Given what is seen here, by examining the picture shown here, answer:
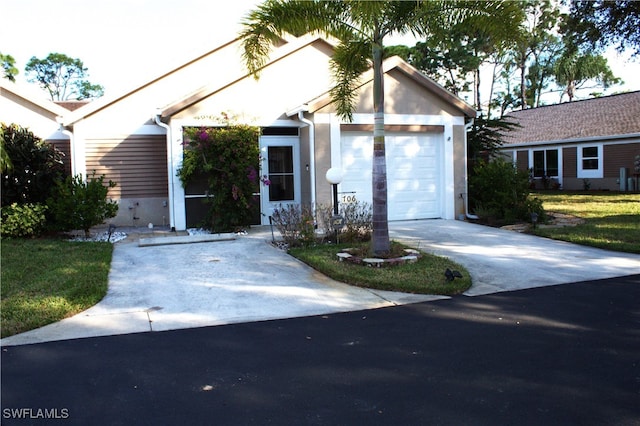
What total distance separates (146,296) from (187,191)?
19.6 feet

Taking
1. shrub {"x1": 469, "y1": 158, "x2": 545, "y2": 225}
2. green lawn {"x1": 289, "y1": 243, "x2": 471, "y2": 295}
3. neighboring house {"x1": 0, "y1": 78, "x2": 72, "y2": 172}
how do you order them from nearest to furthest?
green lawn {"x1": 289, "y1": 243, "x2": 471, "y2": 295} < shrub {"x1": 469, "y1": 158, "x2": 545, "y2": 225} < neighboring house {"x1": 0, "y1": 78, "x2": 72, "y2": 172}

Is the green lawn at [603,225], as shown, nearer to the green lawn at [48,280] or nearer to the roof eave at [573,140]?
the roof eave at [573,140]

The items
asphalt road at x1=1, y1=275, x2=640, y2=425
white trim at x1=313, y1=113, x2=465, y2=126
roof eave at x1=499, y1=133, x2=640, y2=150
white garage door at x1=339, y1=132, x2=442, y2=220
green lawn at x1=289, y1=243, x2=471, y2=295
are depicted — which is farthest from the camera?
roof eave at x1=499, y1=133, x2=640, y2=150

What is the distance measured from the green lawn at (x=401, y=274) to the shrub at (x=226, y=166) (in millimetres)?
3128

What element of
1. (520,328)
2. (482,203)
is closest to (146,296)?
(520,328)

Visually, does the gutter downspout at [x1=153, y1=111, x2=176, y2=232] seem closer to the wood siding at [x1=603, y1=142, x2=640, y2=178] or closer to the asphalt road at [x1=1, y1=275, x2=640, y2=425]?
the asphalt road at [x1=1, y1=275, x2=640, y2=425]

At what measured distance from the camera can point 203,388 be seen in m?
4.04

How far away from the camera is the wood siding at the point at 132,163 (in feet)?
43.3

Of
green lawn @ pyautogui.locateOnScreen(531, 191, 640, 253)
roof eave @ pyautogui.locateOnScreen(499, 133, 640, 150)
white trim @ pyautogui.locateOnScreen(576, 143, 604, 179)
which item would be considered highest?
roof eave @ pyautogui.locateOnScreen(499, 133, 640, 150)

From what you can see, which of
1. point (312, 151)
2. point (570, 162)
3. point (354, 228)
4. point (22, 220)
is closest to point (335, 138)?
point (312, 151)

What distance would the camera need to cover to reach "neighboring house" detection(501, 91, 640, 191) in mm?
24547

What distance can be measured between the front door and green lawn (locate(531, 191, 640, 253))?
5.93m

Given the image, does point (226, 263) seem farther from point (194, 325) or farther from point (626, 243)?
point (626, 243)

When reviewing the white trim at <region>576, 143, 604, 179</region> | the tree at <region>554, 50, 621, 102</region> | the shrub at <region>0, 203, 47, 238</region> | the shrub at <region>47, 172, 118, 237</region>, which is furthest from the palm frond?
the tree at <region>554, 50, 621, 102</region>
